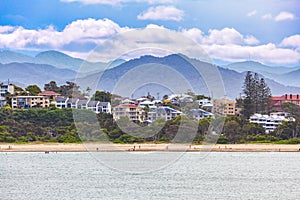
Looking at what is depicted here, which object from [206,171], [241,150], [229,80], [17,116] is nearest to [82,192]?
[206,171]

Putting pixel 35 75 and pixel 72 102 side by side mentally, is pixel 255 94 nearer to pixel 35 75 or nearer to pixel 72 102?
pixel 72 102

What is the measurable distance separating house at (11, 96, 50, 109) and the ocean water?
45.3 feet

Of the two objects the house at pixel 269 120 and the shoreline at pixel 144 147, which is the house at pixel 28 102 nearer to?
the shoreline at pixel 144 147

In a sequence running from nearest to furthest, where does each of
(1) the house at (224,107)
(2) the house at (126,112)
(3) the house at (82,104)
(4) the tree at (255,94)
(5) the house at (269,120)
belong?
(2) the house at (126,112), (3) the house at (82,104), (5) the house at (269,120), (1) the house at (224,107), (4) the tree at (255,94)

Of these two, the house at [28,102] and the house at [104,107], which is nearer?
the house at [104,107]

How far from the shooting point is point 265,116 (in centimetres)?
5534

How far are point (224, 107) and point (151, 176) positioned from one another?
964 inches

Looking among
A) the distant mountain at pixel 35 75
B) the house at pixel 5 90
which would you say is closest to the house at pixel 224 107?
the house at pixel 5 90

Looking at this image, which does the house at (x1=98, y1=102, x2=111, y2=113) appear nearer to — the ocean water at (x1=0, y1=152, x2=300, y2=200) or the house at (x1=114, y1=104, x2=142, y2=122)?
the house at (x1=114, y1=104, x2=142, y2=122)

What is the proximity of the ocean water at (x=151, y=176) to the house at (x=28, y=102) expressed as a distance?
543 inches

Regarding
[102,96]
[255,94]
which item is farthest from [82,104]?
[255,94]

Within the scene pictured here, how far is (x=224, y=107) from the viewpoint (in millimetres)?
56406

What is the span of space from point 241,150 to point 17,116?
57.2 ft

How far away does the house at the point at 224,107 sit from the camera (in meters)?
54.8
